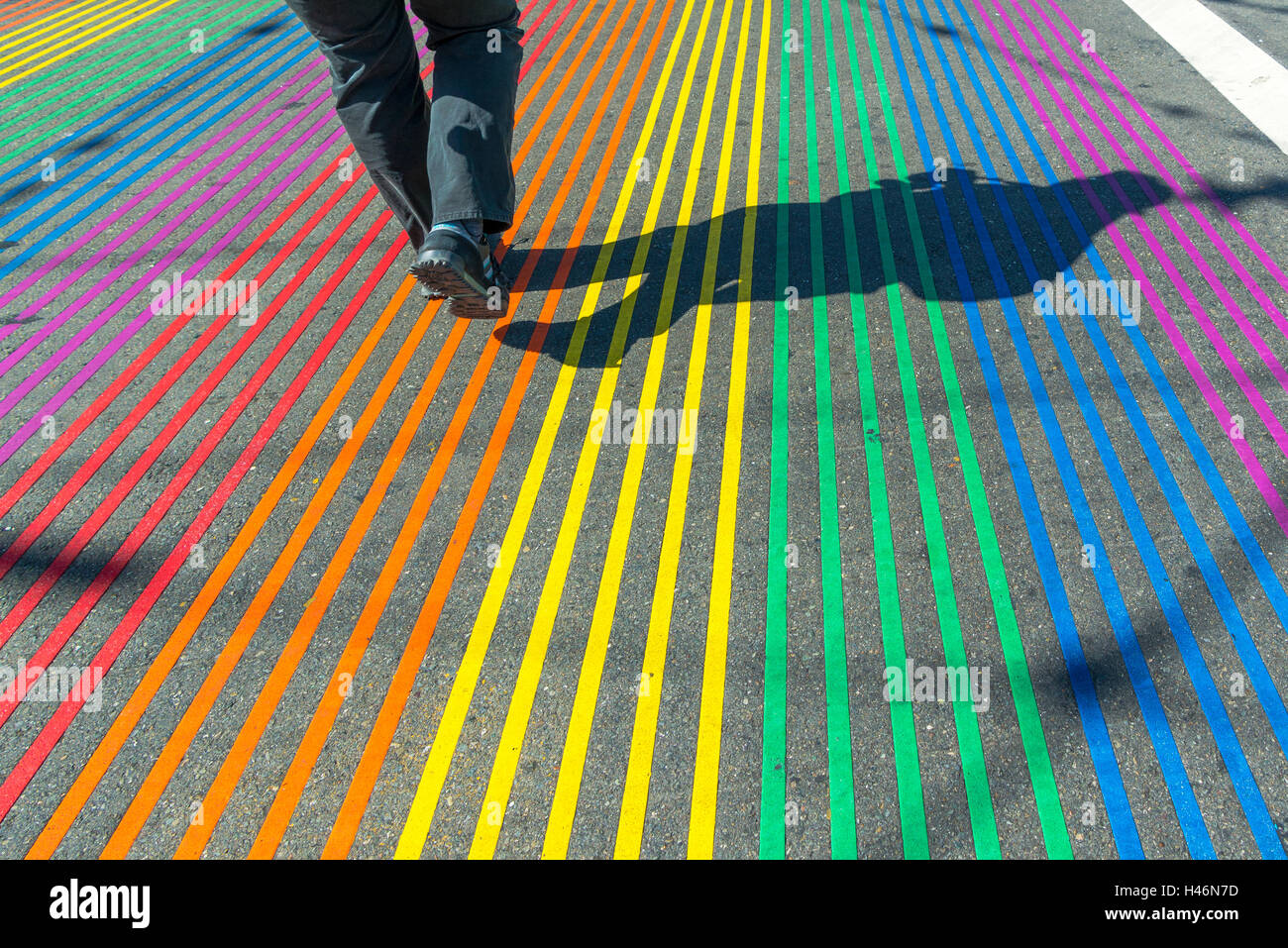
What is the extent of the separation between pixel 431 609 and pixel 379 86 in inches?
79.4

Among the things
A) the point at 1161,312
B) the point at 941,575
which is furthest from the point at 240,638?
the point at 1161,312

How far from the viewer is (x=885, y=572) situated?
2.74 m

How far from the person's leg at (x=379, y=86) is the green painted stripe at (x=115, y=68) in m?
3.97

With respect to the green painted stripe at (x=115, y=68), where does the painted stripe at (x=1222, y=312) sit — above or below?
below

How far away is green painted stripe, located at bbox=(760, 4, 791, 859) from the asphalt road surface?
0.6 inches

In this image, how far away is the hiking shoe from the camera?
2.98 metres

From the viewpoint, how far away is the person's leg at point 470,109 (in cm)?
306

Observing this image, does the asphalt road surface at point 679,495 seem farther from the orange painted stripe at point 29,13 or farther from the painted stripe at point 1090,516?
the orange painted stripe at point 29,13

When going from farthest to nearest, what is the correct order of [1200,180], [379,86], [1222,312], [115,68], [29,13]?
[29,13], [115,68], [1200,180], [1222,312], [379,86]

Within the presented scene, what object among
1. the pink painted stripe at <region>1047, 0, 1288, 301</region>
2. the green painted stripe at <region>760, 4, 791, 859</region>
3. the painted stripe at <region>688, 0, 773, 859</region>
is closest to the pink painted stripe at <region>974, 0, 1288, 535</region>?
the pink painted stripe at <region>1047, 0, 1288, 301</region>

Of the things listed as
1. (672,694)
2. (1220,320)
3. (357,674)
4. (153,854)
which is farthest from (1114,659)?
(153,854)

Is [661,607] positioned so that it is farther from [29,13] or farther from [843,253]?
[29,13]

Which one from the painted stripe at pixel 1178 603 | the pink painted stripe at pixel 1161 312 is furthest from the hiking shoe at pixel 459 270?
the pink painted stripe at pixel 1161 312

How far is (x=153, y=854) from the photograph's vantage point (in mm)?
2248
